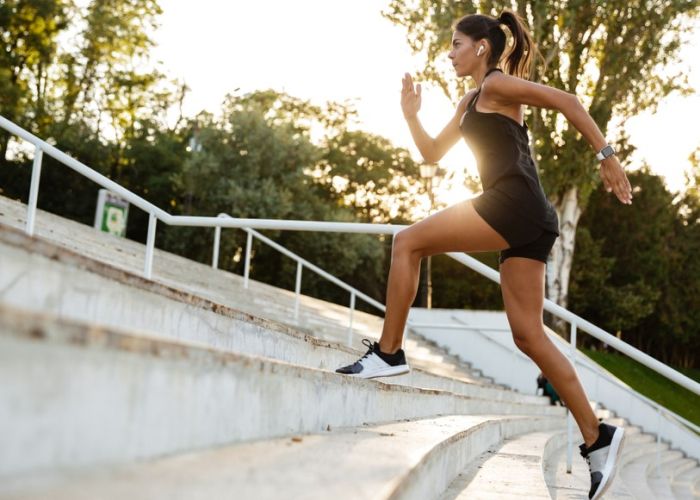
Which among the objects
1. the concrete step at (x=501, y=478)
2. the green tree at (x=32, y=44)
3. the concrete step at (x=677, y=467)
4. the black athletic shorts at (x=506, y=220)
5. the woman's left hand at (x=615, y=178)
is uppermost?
the green tree at (x=32, y=44)

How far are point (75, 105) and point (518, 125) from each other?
27.5 meters

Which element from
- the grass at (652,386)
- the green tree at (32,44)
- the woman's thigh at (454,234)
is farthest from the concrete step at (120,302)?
the green tree at (32,44)

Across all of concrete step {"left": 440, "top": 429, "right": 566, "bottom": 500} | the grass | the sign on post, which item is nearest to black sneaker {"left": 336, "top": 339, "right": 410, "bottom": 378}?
concrete step {"left": 440, "top": 429, "right": 566, "bottom": 500}

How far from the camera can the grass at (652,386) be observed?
22.3 metres

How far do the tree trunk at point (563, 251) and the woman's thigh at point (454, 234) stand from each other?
15.9 meters

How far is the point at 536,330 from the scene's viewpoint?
3143 millimetres

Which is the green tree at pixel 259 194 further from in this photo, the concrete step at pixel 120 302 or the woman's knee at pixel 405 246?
the concrete step at pixel 120 302

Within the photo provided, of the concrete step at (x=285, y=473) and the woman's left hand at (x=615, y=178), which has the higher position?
the woman's left hand at (x=615, y=178)

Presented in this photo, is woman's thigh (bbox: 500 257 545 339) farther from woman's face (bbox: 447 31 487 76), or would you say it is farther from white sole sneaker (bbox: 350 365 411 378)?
woman's face (bbox: 447 31 487 76)

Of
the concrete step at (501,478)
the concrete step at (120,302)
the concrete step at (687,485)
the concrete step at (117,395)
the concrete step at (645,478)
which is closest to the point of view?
the concrete step at (117,395)

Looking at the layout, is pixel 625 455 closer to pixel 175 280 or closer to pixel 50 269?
pixel 175 280

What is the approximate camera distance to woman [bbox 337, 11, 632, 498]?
3.00 m

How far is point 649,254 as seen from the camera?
32656 mm

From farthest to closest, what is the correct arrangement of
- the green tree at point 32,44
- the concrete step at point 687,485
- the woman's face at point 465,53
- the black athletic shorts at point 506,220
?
the green tree at point 32,44, the concrete step at point 687,485, the woman's face at point 465,53, the black athletic shorts at point 506,220
